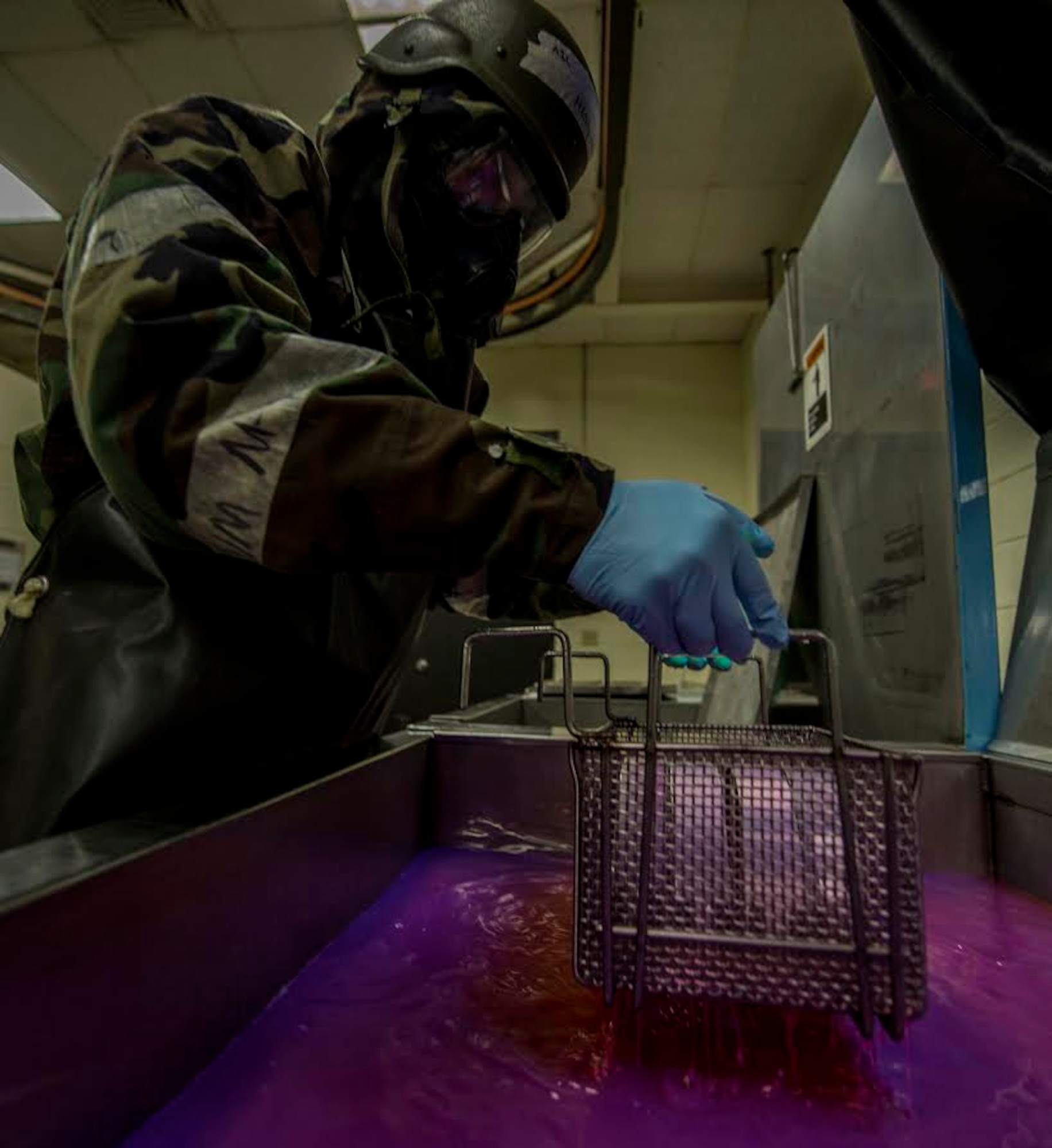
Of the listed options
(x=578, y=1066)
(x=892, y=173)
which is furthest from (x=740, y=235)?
(x=578, y=1066)

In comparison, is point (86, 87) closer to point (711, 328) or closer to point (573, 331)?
point (573, 331)

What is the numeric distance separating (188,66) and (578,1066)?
133 inches

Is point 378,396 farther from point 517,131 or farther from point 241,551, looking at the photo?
point 517,131

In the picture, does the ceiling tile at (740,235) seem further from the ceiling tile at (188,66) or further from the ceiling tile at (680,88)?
the ceiling tile at (188,66)

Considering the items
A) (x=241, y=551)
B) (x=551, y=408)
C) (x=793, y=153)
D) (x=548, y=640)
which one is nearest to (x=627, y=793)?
(x=241, y=551)

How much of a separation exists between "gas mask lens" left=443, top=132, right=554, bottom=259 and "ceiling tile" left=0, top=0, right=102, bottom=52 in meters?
2.44

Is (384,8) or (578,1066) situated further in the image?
(384,8)

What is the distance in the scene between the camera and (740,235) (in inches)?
146

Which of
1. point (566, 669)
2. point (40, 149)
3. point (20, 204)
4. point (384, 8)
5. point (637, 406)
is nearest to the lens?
point (566, 669)

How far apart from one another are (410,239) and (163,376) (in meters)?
0.54

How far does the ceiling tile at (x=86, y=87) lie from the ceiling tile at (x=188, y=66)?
62mm

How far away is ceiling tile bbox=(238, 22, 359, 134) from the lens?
250 centimetres

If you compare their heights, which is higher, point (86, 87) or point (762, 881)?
point (86, 87)

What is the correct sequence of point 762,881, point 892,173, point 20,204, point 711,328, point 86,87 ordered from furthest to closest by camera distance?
point 711,328 → point 20,204 → point 86,87 → point 892,173 → point 762,881
